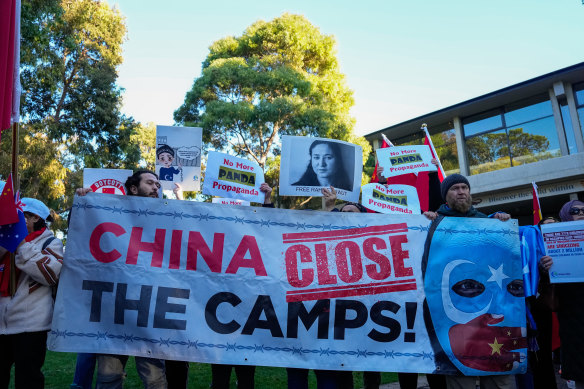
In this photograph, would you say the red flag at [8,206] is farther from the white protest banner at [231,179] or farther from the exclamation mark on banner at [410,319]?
the exclamation mark on banner at [410,319]

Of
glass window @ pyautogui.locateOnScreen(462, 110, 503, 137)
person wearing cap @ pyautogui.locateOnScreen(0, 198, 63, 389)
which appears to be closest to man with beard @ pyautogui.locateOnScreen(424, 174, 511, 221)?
person wearing cap @ pyautogui.locateOnScreen(0, 198, 63, 389)

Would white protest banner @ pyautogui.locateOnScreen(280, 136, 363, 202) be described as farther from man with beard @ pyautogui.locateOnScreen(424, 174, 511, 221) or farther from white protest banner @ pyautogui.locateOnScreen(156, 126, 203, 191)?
white protest banner @ pyautogui.locateOnScreen(156, 126, 203, 191)

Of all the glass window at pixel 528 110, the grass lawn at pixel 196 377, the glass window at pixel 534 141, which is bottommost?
the grass lawn at pixel 196 377

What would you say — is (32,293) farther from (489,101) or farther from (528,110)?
(528,110)

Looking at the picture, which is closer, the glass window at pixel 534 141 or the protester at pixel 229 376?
the protester at pixel 229 376

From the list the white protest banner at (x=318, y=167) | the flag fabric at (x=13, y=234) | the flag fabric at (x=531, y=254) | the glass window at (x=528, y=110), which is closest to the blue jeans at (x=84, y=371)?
the flag fabric at (x=13, y=234)

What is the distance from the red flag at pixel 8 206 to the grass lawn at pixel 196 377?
3.00 meters

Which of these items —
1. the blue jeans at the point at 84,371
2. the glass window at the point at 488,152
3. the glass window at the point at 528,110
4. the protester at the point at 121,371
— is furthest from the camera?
the glass window at the point at 488,152

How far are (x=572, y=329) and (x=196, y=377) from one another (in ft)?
14.7

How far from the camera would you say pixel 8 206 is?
126 inches

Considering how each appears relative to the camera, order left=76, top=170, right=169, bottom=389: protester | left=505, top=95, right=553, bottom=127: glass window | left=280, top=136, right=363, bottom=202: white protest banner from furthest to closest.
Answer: left=505, top=95, right=553, bottom=127: glass window
left=280, top=136, right=363, bottom=202: white protest banner
left=76, top=170, right=169, bottom=389: protester

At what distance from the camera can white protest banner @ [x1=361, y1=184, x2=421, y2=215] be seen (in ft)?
16.0

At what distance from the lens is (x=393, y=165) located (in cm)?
566

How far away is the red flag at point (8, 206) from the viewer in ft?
10.4
